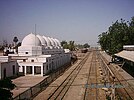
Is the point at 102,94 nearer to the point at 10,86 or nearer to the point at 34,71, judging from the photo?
the point at 10,86

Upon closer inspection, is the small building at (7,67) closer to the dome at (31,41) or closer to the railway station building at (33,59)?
the railway station building at (33,59)

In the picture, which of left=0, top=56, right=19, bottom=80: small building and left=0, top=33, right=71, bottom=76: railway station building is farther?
left=0, top=33, right=71, bottom=76: railway station building

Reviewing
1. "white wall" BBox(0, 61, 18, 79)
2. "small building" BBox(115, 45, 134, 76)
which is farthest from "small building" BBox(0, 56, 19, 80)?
"small building" BBox(115, 45, 134, 76)

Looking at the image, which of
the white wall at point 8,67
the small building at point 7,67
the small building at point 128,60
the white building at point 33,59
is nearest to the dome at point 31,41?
the white building at point 33,59

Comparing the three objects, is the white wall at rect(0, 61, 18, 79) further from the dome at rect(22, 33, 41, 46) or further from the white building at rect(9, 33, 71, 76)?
the dome at rect(22, 33, 41, 46)

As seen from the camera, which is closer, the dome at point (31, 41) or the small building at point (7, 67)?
the small building at point (7, 67)

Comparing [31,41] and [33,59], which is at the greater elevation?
[31,41]

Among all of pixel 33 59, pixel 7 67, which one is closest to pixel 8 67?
pixel 7 67

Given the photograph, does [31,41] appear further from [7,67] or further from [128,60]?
[128,60]

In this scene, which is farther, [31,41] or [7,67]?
[31,41]

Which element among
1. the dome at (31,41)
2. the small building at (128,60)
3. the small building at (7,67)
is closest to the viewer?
the small building at (7,67)

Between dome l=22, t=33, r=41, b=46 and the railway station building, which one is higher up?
dome l=22, t=33, r=41, b=46

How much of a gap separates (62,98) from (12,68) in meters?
→ 17.0

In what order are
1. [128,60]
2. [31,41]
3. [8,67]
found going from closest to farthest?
1. [8,67]
2. [128,60]
3. [31,41]
